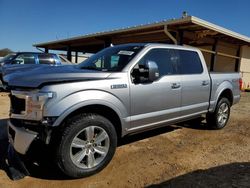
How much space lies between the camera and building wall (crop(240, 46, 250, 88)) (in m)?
18.4

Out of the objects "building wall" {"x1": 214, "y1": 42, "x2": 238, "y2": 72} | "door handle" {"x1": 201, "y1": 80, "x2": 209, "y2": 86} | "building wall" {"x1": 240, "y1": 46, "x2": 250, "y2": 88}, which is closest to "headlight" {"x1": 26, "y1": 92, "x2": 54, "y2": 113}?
"door handle" {"x1": 201, "y1": 80, "x2": 209, "y2": 86}

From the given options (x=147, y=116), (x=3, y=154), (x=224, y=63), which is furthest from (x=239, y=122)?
(x=224, y=63)

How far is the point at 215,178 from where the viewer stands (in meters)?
3.59

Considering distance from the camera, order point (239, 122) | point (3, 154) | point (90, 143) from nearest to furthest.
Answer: point (90, 143) < point (3, 154) < point (239, 122)

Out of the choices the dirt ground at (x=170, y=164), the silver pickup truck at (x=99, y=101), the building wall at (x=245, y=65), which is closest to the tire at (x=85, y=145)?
the silver pickup truck at (x=99, y=101)

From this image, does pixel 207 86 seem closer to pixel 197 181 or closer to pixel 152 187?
pixel 197 181

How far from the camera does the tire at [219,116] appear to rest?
6.18 m

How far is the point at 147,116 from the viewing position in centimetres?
436

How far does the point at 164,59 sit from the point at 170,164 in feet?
6.23

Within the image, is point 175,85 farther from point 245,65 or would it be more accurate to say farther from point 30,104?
point 245,65

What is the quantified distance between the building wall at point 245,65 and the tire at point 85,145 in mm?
16890

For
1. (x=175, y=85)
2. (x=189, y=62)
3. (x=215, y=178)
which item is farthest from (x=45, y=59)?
(x=215, y=178)

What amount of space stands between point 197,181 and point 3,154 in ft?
A: 10.1

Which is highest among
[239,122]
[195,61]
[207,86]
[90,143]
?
[195,61]
